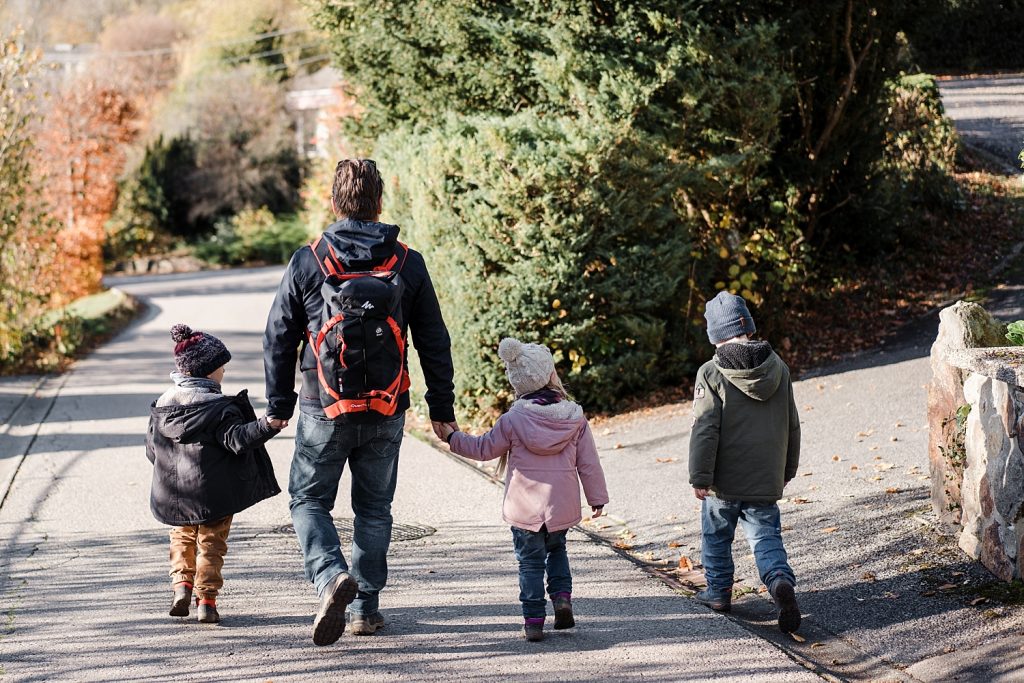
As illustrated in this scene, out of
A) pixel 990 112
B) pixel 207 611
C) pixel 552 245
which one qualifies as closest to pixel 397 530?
pixel 207 611

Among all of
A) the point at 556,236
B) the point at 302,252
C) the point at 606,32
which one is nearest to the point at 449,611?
the point at 302,252

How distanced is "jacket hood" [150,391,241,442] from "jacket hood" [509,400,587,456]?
1299 mm

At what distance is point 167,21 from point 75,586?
56.8 metres

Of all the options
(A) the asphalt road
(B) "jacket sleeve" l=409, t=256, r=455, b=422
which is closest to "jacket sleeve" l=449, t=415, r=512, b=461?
(B) "jacket sleeve" l=409, t=256, r=455, b=422

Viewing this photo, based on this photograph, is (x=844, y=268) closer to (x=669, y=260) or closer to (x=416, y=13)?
(x=669, y=260)

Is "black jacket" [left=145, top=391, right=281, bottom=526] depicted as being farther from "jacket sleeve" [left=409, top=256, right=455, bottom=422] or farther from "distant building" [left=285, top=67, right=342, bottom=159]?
"distant building" [left=285, top=67, right=342, bottom=159]

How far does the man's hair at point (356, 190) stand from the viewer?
475cm

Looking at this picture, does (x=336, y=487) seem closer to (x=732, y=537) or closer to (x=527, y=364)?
(x=527, y=364)

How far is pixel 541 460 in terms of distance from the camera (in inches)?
196

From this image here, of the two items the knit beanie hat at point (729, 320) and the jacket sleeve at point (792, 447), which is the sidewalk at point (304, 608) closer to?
the jacket sleeve at point (792, 447)

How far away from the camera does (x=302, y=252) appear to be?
4.70 metres

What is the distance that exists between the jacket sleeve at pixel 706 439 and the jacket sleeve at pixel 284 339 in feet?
5.95

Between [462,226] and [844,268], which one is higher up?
[462,226]

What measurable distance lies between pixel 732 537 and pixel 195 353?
2665 millimetres
